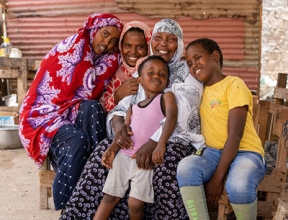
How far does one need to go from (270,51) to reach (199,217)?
719cm

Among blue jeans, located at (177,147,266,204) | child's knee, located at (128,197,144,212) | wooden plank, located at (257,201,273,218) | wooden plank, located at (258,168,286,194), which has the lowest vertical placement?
wooden plank, located at (257,201,273,218)

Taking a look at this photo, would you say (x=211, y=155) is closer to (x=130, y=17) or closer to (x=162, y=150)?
(x=162, y=150)

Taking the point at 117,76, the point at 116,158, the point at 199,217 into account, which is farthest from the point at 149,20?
the point at 199,217

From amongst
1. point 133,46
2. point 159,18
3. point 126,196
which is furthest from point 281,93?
point 159,18

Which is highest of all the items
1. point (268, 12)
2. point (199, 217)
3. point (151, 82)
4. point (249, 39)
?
point (268, 12)

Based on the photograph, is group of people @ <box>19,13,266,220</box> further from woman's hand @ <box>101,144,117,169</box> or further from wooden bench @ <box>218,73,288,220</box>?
wooden bench @ <box>218,73,288,220</box>

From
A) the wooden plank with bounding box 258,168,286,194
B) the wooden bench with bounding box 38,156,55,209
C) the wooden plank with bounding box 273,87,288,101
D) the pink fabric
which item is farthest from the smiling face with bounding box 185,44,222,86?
the wooden bench with bounding box 38,156,55,209

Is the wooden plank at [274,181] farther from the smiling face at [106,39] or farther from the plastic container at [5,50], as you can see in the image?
the plastic container at [5,50]

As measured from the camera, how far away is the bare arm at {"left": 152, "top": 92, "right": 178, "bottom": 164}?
2326 mm

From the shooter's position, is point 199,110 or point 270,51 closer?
point 199,110

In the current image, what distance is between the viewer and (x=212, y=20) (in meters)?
6.38

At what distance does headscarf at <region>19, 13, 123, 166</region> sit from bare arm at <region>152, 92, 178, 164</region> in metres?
0.84

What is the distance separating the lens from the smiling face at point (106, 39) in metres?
3.02

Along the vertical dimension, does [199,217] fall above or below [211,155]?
below
